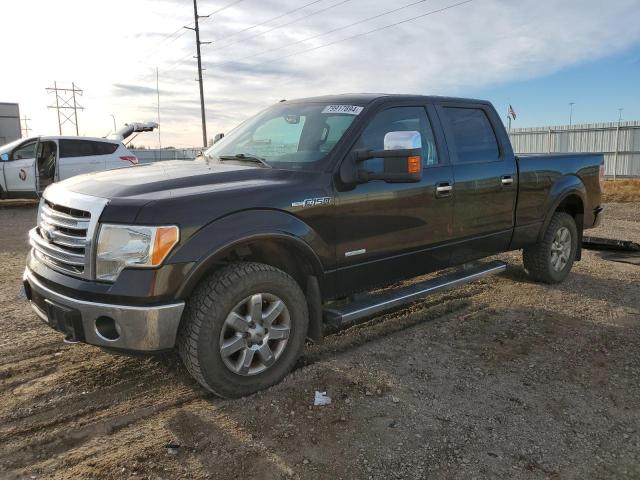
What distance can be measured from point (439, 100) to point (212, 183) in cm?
237

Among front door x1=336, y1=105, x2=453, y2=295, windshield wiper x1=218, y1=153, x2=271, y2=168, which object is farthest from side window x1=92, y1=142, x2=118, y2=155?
front door x1=336, y1=105, x2=453, y2=295

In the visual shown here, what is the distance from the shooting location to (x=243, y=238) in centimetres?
308

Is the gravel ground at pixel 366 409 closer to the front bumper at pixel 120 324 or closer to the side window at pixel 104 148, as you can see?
the front bumper at pixel 120 324

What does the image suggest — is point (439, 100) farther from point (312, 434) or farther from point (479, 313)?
point (312, 434)

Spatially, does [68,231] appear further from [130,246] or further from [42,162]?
[42,162]

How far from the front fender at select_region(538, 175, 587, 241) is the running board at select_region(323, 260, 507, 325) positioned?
0.96 meters

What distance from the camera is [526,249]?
5883 millimetres

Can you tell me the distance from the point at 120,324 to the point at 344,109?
7.57 ft

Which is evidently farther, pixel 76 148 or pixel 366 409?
pixel 76 148

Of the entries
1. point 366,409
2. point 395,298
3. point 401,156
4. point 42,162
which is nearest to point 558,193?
point 395,298

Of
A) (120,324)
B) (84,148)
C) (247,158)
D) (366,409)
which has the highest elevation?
(84,148)

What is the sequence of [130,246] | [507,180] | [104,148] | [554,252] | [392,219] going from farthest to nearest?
[104,148]
[554,252]
[507,180]
[392,219]
[130,246]

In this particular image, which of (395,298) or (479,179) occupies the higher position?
(479,179)

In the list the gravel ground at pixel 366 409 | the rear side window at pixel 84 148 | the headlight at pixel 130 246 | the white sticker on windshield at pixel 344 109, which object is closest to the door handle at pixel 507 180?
the gravel ground at pixel 366 409
